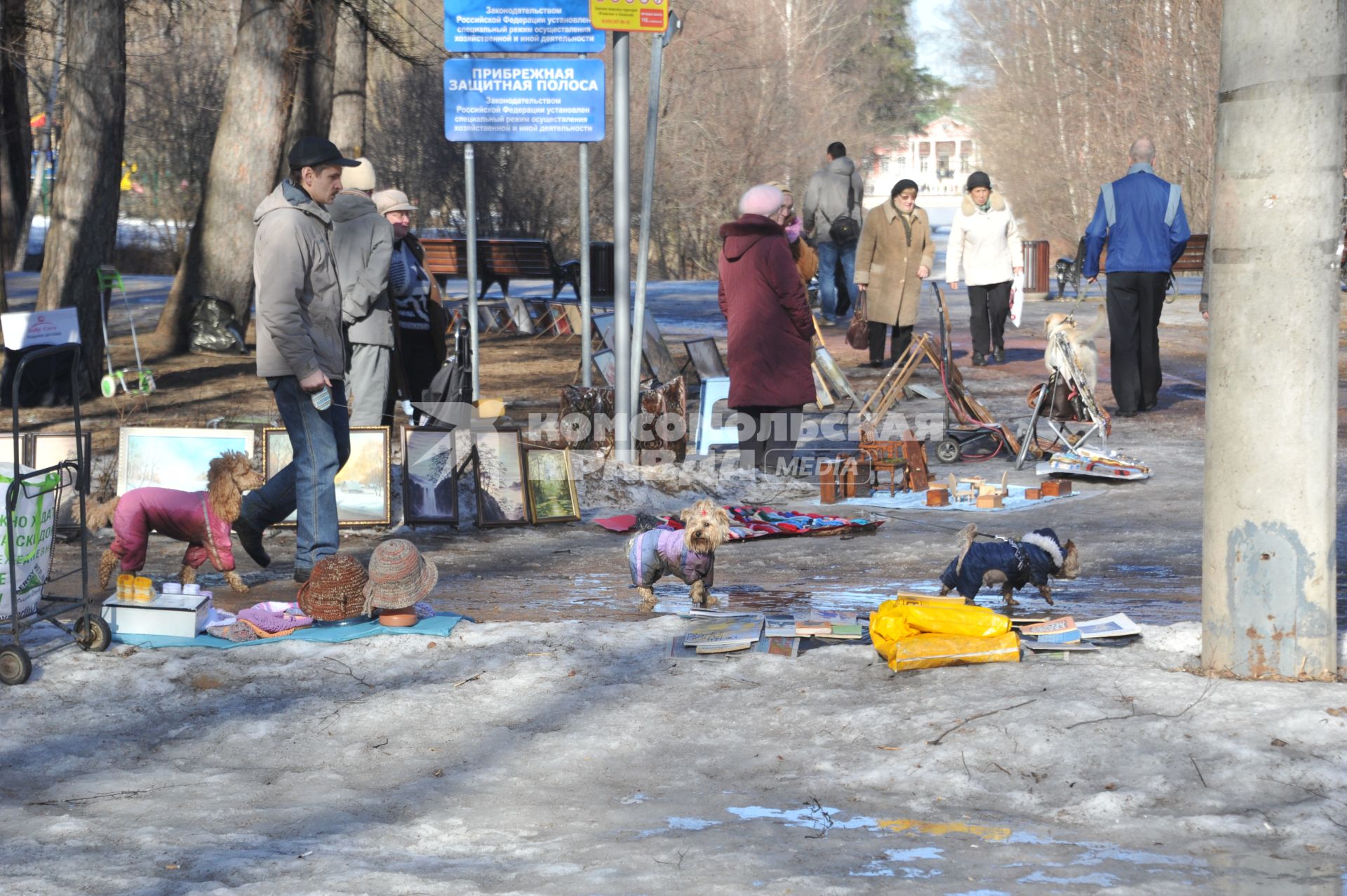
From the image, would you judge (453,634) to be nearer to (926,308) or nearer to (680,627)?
(680,627)

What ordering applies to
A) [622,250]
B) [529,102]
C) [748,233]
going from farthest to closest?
[529,102] → [622,250] → [748,233]

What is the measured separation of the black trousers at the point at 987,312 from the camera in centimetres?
1518

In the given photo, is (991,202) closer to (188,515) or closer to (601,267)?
(601,267)

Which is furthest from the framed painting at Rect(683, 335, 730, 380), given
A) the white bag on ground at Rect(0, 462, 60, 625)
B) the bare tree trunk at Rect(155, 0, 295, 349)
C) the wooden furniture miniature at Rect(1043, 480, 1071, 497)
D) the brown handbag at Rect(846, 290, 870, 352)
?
the white bag on ground at Rect(0, 462, 60, 625)

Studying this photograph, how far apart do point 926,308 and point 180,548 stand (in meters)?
14.4

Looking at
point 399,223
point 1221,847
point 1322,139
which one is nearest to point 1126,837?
point 1221,847

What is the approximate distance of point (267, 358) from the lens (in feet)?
21.9

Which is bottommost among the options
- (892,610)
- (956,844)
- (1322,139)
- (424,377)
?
(956,844)

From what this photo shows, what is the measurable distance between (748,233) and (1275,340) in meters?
5.30

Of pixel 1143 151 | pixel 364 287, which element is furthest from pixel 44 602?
pixel 1143 151

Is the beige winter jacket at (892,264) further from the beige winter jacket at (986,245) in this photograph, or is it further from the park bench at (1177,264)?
the park bench at (1177,264)

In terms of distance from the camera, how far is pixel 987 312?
15.5 metres

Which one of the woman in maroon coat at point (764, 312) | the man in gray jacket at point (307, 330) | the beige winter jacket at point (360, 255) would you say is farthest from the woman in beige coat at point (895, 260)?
the man in gray jacket at point (307, 330)

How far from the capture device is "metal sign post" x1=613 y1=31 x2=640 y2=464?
9.86 metres
